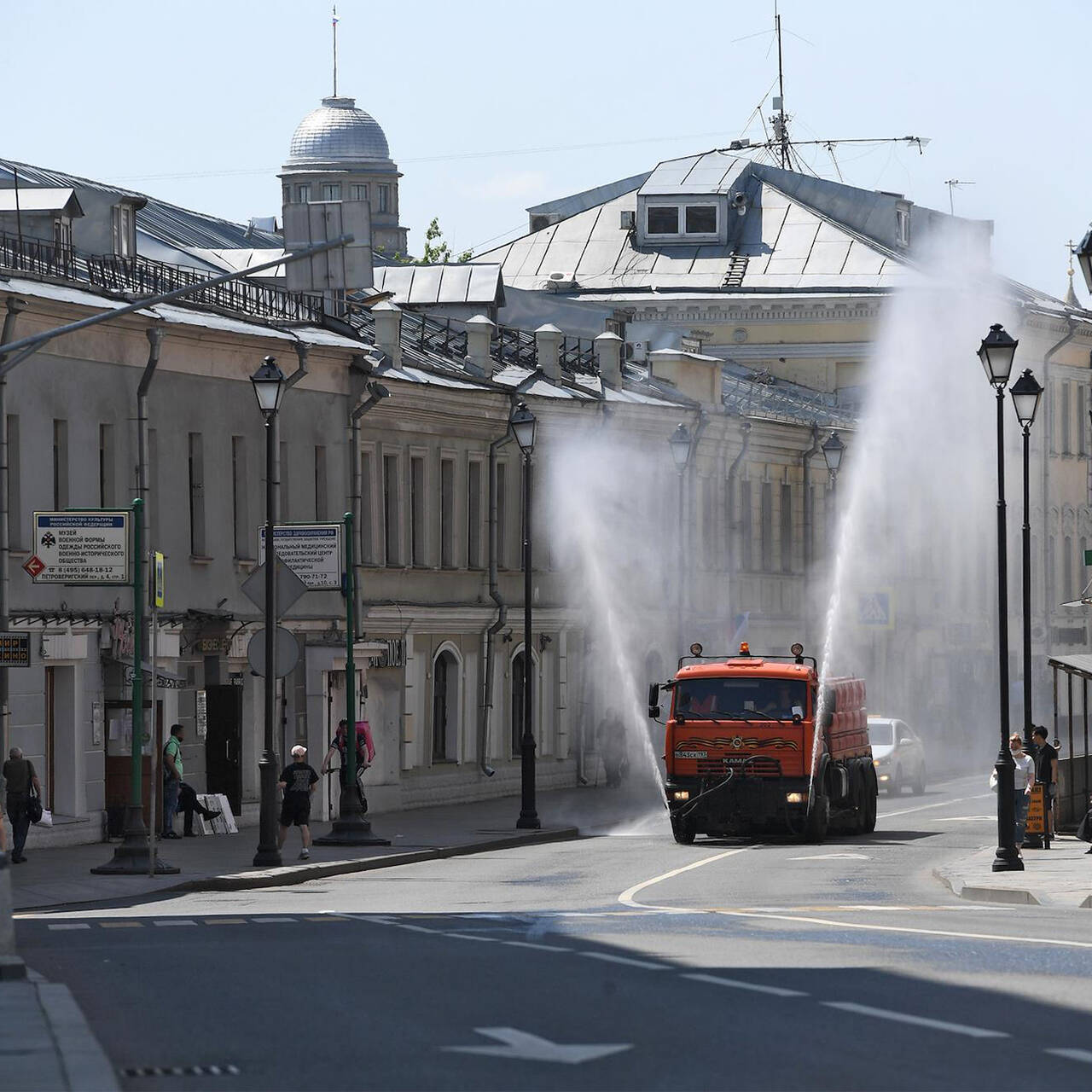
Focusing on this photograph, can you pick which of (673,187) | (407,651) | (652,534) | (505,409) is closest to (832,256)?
(673,187)

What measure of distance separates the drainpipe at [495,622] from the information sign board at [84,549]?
19.4 metres

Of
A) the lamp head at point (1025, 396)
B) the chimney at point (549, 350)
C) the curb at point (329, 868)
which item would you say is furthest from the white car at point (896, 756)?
the lamp head at point (1025, 396)

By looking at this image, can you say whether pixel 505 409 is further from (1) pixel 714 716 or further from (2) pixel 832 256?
(2) pixel 832 256

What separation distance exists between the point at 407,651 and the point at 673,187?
113ft

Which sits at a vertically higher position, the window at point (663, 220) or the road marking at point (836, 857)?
the window at point (663, 220)

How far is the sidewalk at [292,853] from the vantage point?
28.2 meters

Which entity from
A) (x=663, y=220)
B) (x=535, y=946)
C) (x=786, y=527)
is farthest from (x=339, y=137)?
(x=535, y=946)

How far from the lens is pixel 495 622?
50.4 m

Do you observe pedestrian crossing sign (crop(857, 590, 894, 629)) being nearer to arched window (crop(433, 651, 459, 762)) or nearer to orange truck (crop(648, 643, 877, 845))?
arched window (crop(433, 651, 459, 762))

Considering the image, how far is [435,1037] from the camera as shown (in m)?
13.6

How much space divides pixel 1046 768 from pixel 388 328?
1741 centimetres

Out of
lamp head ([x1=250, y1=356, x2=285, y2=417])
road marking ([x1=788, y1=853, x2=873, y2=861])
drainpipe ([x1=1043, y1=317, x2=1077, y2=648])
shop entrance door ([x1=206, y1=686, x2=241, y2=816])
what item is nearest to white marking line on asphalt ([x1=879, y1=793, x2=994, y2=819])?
shop entrance door ([x1=206, y1=686, x2=241, y2=816])

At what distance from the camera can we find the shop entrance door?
40.7m

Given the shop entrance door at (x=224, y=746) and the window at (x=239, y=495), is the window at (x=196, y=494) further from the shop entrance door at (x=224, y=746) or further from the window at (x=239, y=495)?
the shop entrance door at (x=224, y=746)
